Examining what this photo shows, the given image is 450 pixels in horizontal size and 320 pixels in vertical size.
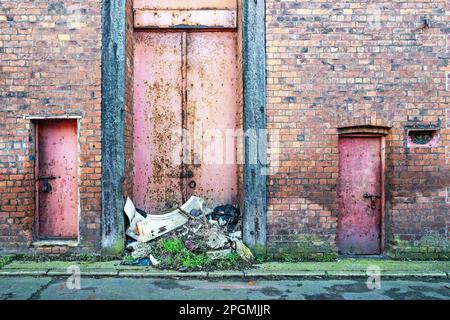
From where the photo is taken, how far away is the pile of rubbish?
5844 mm

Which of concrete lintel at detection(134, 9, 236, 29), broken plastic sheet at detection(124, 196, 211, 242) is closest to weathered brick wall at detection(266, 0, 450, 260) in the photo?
concrete lintel at detection(134, 9, 236, 29)

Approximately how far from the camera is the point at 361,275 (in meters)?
5.41

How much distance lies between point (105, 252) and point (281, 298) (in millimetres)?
2958

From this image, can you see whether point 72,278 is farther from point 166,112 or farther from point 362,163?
point 362,163

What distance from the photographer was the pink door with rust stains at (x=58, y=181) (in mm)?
6199

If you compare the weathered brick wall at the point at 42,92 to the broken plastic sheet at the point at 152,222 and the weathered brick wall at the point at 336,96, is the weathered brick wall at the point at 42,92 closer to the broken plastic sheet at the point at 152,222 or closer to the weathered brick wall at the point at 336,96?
the broken plastic sheet at the point at 152,222

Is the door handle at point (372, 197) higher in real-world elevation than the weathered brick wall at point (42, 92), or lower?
lower

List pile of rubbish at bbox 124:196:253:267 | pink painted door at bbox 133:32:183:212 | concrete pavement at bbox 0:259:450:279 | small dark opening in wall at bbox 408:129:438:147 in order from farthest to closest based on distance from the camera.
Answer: pink painted door at bbox 133:32:183:212, small dark opening in wall at bbox 408:129:438:147, pile of rubbish at bbox 124:196:253:267, concrete pavement at bbox 0:259:450:279

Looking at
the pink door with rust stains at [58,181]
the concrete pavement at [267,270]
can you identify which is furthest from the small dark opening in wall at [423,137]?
the pink door with rust stains at [58,181]

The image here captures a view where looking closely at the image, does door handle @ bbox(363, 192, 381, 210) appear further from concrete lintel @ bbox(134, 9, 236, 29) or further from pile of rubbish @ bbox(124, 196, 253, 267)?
concrete lintel @ bbox(134, 9, 236, 29)

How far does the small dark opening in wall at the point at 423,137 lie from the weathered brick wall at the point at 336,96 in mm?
180

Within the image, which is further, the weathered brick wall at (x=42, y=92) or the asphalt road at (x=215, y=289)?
the weathered brick wall at (x=42, y=92)

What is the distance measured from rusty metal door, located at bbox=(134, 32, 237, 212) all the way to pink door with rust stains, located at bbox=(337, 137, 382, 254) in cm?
197

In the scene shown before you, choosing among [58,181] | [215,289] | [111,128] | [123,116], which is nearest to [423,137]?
[215,289]
